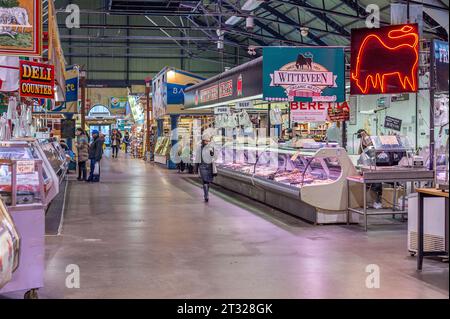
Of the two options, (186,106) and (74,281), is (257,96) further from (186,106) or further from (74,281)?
(186,106)

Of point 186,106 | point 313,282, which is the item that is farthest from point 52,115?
point 313,282

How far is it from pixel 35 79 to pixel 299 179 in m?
5.00

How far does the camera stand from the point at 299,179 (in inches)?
468

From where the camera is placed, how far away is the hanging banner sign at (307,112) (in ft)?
45.8

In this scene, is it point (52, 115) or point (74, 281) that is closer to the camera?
point (74, 281)

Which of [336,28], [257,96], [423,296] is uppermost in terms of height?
[336,28]

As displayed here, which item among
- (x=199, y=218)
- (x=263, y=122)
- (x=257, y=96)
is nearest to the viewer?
(x=199, y=218)

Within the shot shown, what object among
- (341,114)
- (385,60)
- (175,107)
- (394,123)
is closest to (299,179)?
(385,60)

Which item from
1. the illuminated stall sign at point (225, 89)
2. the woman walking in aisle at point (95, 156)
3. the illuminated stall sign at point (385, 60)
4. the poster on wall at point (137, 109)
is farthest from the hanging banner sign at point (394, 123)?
the poster on wall at point (137, 109)

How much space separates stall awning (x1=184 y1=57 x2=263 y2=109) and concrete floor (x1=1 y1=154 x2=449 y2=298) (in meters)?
2.66

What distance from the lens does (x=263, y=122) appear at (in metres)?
27.8

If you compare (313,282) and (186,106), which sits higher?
(186,106)

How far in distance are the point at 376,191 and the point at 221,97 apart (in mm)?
6997

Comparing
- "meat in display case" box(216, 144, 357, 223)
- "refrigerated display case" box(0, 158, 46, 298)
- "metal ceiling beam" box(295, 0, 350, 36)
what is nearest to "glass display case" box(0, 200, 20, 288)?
"refrigerated display case" box(0, 158, 46, 298)
